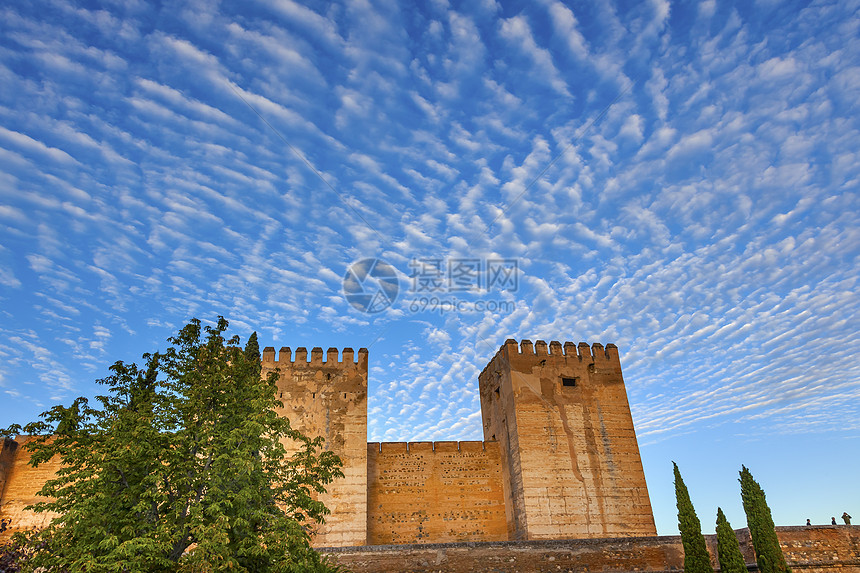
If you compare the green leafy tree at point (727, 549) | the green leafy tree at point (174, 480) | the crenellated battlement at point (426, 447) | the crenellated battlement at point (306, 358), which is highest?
the crenellated battlement at point (306, 358)

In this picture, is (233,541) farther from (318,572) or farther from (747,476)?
(747,476)

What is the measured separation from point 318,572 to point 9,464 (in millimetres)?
19295

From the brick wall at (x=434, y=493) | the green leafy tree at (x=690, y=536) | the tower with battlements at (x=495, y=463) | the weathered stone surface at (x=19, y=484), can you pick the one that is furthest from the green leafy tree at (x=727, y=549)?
the weathered stone surface at (x=19, y=484)

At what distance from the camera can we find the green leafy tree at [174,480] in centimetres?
862

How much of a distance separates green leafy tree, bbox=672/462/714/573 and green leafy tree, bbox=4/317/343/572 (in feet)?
35.7

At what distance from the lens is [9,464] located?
71.9ft

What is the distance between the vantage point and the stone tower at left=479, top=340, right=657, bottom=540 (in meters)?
18.6

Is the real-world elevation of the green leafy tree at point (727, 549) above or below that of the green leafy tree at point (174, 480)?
below

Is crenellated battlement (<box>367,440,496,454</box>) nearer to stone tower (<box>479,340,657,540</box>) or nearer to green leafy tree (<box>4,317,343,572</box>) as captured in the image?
stone tower (<box>479,340,657,540</box>)

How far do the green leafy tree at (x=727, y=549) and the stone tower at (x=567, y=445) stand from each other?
12.7ft

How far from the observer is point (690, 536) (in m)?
15.6

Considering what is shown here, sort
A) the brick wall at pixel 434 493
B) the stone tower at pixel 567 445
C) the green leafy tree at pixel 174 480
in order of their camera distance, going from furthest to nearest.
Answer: the brick wall at pixel 434 493
the stone tower at pixel 567 445
the green leafy tree at pixel 174 480

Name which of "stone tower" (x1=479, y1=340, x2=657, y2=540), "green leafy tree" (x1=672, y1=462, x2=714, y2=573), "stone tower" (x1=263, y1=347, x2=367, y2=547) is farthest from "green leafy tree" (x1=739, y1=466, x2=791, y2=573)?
"stone tower" (x1=263, y1=347, x2=367, y2=547)

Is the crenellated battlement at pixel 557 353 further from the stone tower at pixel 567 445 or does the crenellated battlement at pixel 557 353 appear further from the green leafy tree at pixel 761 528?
the green leafy tree at pixel 761 528
